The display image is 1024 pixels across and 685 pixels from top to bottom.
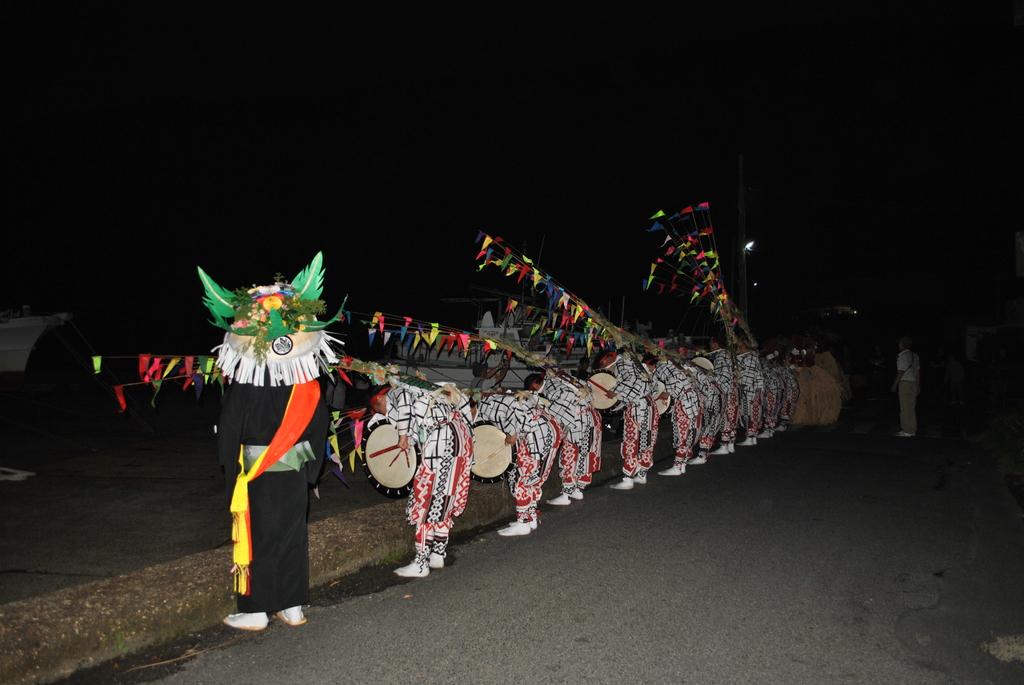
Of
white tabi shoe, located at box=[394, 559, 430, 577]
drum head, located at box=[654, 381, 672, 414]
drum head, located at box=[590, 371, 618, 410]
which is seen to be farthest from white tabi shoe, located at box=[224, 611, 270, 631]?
drum head, located at box=[654, 381, 672, 414]

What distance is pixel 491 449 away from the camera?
22.4ft

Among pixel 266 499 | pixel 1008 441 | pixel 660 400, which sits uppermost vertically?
pixel 660 400

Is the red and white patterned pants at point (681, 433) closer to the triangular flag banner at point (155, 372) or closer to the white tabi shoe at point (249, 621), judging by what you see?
the white tabi shoe at point (249, 621)

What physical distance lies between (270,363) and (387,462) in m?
2.10

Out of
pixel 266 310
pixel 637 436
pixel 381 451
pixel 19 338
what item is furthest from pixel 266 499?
pixel 19 338

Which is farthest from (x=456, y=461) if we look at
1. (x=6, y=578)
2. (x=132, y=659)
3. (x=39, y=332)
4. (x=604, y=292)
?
(x=604, y=292)

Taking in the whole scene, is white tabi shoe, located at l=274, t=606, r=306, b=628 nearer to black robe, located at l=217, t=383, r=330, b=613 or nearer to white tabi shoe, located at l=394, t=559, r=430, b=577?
black robe, located at l=217, t=383, r=330, b=613

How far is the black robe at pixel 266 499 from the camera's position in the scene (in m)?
4.46

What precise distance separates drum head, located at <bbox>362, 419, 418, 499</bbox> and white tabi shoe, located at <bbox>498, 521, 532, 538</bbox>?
3.08 feet

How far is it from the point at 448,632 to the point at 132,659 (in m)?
1.69

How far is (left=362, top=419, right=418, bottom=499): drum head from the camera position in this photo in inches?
251

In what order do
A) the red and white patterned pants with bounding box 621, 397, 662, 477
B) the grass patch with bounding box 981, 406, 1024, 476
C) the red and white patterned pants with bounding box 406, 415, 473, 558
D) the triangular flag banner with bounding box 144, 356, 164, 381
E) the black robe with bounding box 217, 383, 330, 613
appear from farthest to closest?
the grass patch with bounding box 981, 406, 1024, 476 < the red and white patterned pants with bounding box 621, 397, 662, 477 < the red and white patterned pants with bounding box 406, 415, 473, 558 < the triangular flag banner with bounding box 144, 356, 164, 381 < the black robe with bounding box 217, 383, 330, 613

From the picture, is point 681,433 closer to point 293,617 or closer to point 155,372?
point 293,617

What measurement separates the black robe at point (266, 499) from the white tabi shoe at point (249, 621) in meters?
0.10
